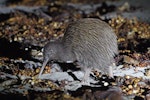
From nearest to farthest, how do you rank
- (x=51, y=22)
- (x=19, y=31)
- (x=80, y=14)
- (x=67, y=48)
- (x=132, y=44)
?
(x=67, y=48) < (x=132, y=44) < (x=19, y=31) < (x=51, y=22) < (x=80, y=14)

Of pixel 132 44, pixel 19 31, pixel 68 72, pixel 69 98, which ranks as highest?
pixel 19 31

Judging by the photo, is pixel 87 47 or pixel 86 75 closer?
pixel 87 47

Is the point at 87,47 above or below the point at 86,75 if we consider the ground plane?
above

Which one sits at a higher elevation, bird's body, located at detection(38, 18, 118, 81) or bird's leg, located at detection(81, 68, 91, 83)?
bird's body, located at detection(38, 18, 118, 81)

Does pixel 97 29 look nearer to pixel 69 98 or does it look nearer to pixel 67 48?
pixel 67 48

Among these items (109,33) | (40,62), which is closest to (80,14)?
(40,62)

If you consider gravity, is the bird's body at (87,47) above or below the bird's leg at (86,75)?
above

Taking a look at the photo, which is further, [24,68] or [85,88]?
[24,68]

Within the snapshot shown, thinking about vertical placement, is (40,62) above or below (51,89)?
above
